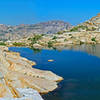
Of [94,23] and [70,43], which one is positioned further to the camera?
[94,23]

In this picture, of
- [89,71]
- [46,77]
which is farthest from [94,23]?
[46,77]

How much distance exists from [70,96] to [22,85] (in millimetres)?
8657

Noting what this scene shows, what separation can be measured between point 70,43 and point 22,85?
104674mm

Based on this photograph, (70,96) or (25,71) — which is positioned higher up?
(25,71)

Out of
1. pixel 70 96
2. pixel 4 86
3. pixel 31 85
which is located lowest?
pixel 70 96

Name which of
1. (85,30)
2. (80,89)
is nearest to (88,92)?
(80,89)

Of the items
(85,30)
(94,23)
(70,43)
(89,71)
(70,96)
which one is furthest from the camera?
(94,23)

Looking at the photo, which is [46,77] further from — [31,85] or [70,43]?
[70,43]

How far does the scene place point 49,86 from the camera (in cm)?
3506

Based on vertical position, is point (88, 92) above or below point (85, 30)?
below

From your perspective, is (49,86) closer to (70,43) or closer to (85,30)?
(70,43)

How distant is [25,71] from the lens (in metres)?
40.5

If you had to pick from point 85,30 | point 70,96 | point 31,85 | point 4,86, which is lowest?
point 70,96

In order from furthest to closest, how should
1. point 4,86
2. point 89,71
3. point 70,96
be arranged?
point 89,71
point 70,96
point 4,86
